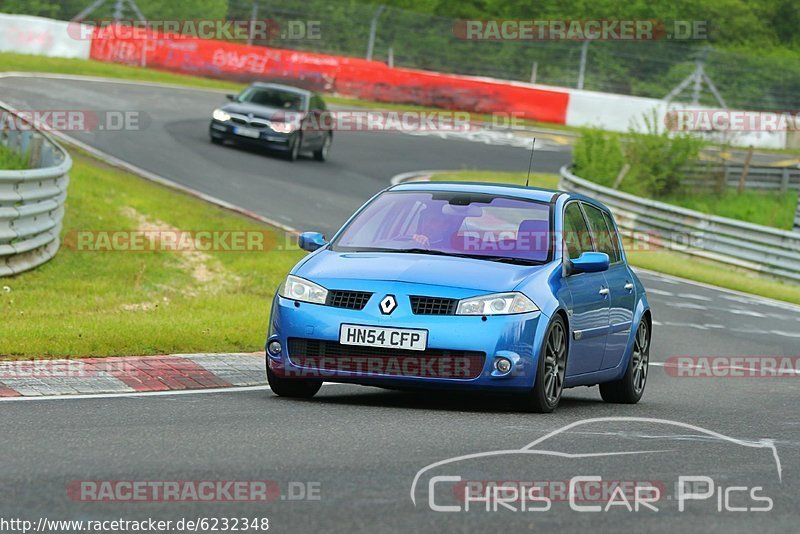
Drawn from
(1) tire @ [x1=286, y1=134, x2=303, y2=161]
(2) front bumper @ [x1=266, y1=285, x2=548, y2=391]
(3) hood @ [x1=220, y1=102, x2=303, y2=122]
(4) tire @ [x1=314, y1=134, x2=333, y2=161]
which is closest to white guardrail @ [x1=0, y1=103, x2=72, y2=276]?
(2) front bumper @ [x1=266, y1=285, x2=548, y2=391]

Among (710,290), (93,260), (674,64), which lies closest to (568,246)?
(93,260)

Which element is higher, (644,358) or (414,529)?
(414,529)

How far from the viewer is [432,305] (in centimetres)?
929

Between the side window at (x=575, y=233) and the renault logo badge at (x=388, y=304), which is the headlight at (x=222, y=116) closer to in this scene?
the side window at (x=575, y=233)

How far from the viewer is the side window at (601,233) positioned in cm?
1127

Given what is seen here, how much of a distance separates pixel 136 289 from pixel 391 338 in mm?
7938

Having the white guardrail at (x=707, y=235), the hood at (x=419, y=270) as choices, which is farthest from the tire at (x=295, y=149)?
the hood at (x=419, y=270)

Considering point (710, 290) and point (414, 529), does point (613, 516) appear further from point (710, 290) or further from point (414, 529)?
point (710, 290)

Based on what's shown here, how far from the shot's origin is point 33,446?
289 inches

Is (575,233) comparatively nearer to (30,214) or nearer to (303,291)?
(303,291)

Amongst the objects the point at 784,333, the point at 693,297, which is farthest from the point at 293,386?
the point at 693,297

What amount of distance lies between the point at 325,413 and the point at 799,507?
3235 millimetres

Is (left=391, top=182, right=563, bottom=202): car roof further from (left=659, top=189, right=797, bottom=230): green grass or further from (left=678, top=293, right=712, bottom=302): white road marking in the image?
(left=659, top=189, right=797, bottom=230): green grass

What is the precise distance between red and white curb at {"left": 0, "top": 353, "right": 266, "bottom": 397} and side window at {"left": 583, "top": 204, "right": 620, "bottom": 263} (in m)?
2.66
